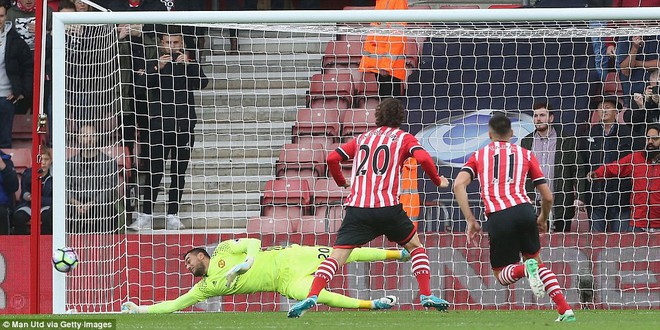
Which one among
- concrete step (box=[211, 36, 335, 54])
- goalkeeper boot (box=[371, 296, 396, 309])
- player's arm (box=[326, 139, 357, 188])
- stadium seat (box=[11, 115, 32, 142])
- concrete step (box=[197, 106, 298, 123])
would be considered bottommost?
goalkeeper boot (box=[371, 296, 396, 309])

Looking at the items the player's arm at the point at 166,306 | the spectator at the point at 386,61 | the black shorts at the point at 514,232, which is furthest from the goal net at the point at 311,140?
the black shorts at the point at 514,232

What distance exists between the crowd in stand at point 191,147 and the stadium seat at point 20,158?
762 millimetres

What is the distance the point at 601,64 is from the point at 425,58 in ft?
6.01

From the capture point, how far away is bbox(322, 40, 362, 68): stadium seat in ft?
41.9

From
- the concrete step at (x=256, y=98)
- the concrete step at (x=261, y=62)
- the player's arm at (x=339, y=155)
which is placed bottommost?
the player's arm at (x=339, y=155)

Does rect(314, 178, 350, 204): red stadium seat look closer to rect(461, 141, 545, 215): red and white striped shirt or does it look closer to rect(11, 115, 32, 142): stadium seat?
rect(461, 141, 545, 215): red and white striped shirt

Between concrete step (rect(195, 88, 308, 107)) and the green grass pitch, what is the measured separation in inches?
119

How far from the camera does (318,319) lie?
9148 millimetres

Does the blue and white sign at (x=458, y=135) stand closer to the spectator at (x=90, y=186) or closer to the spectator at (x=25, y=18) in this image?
the spectator at (x=90, y=186)

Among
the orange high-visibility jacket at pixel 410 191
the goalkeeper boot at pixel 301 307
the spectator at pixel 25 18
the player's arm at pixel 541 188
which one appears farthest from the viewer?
the spectator at pixel 25 18

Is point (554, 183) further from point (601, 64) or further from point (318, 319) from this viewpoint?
point (318, 319)

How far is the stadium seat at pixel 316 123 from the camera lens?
12.1 metres

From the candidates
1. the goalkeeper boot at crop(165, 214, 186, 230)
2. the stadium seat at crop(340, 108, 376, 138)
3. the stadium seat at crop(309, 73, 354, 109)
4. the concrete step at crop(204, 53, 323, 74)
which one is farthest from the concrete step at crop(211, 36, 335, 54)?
the goalkeeper boot at crop(165, 214, 186, 230)

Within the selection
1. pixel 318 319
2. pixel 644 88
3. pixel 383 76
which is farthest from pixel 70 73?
pixel 644 88
